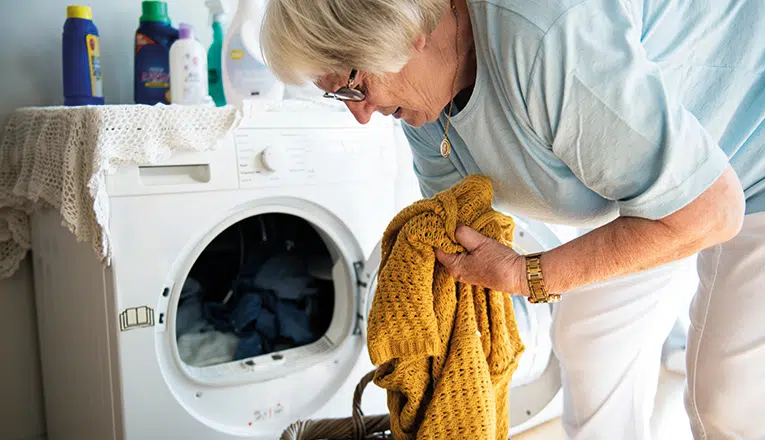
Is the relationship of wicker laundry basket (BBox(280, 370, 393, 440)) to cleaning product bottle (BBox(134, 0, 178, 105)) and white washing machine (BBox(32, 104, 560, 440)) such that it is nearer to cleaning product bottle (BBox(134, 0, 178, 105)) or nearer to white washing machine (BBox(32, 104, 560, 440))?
white washing machine (BBox(32, 104, 560, 440))

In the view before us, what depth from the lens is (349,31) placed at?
0.79 metres

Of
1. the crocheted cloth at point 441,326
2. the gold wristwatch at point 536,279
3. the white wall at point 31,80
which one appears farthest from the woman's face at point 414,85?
the white wall at point 31,80

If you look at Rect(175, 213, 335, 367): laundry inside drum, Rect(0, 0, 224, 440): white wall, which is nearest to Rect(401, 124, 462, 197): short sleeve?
Rect(175, 213, 335, 367): laundry inside drum

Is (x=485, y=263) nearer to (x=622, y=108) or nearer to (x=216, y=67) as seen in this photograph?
(x=622, y=108)

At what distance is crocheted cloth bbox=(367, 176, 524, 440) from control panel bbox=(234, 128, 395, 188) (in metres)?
0.47

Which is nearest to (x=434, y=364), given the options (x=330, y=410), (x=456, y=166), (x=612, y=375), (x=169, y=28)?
(x=456, y=166)

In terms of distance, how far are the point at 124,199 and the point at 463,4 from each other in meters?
0.73

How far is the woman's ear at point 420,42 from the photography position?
825 mm

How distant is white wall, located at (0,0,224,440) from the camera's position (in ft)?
5.38

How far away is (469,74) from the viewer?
0.91 meters

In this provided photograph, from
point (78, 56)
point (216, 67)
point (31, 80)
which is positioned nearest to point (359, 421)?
point (216, 67)

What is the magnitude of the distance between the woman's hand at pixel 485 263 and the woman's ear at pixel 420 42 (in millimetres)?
261

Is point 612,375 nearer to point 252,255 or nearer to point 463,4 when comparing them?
point 463,4

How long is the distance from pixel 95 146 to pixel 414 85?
0.62m
